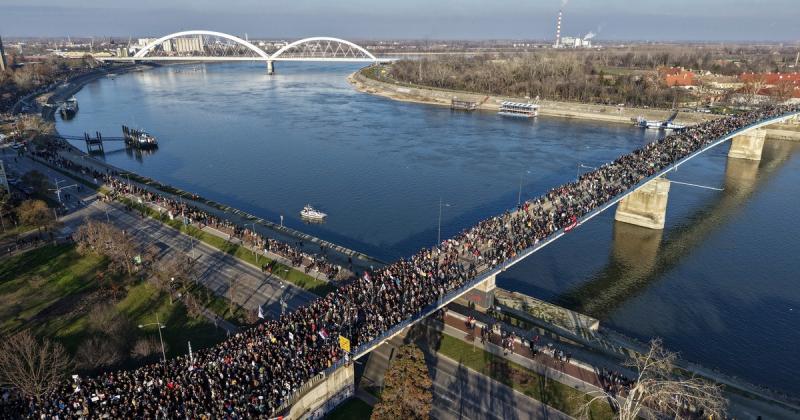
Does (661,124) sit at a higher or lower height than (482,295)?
higher

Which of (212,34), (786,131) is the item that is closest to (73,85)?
(212,34)

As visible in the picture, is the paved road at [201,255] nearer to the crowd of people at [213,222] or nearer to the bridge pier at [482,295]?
the crowd of people at [213,222]

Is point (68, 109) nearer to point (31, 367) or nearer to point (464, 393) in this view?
point (31, 367)

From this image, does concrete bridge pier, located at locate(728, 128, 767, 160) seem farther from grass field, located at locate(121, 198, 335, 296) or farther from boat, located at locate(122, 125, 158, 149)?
boat, located at locate(122, 125, 158, 149)

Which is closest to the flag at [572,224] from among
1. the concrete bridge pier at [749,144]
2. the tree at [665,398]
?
the tree at [665,398]

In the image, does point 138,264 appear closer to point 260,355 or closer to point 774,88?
point 260,355

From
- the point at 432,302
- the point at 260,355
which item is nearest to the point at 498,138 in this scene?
the point at 432,302
